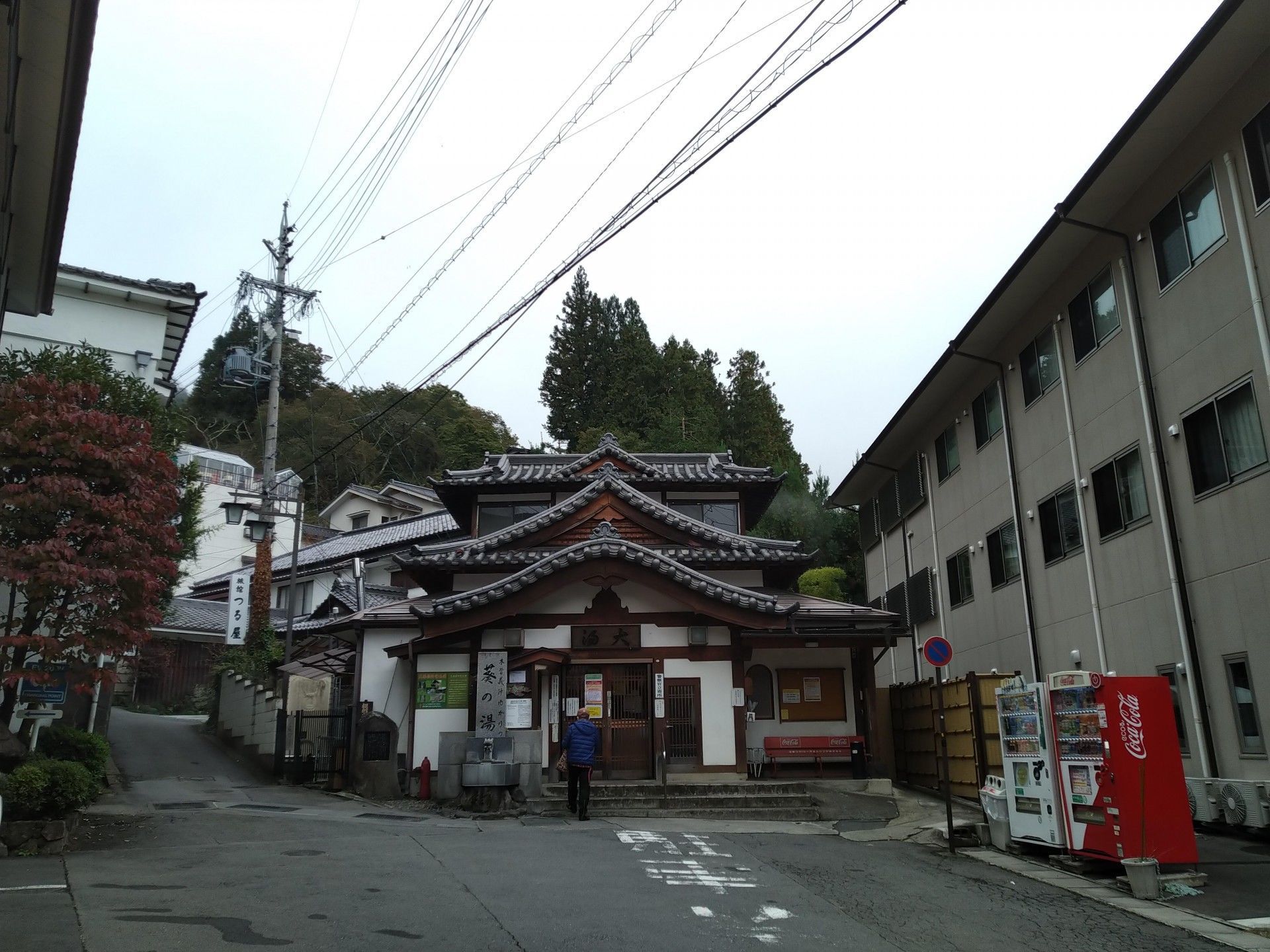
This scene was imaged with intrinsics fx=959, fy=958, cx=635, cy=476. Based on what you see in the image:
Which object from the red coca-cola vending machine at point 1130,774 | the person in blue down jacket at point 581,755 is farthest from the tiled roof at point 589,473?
the red coca-cola vending machine at point 1130,774

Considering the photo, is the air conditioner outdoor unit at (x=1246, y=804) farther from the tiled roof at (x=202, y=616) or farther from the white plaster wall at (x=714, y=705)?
the tiled roof at (x=202, y=616)

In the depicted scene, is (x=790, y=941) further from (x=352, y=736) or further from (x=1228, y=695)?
(x=352, y=736)

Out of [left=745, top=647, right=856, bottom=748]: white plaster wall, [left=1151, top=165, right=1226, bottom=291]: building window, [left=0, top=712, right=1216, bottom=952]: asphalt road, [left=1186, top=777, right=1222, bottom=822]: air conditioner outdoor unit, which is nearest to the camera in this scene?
[left=0, top=712, right=1216, bottom=952]: asphalt road

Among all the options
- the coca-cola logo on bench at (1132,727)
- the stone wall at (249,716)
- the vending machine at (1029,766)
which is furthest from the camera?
the stone wall at (249,716)

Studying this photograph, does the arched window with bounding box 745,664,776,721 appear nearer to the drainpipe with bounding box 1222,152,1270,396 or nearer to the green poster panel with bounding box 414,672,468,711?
the green poster panel with bounding box 414,672,468,711

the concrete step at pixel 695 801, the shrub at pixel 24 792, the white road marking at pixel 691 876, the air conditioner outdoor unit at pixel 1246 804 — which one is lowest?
the white road marking at pixel 691 876

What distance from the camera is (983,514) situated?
71.7 feet

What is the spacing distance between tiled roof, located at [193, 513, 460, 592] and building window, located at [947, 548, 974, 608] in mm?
22355

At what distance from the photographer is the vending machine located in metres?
11.4

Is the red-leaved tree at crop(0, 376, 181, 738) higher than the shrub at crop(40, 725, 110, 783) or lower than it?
higher

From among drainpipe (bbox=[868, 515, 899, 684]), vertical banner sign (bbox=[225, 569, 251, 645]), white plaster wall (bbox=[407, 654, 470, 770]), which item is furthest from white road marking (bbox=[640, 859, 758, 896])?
drainpipe (bbox=[868, 515, 899, 684])

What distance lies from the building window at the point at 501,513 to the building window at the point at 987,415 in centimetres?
1127

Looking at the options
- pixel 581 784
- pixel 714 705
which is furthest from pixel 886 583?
pixel 581 784

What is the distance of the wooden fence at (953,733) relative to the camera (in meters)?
17.1
